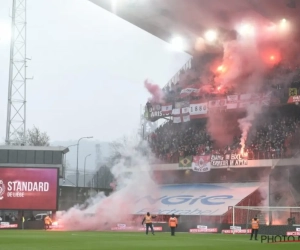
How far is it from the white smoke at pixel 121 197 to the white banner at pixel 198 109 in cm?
646

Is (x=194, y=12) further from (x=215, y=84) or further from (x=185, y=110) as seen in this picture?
(x=185, y=110)

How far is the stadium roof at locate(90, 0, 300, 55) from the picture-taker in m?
54.8

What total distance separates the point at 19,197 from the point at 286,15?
3177 cm

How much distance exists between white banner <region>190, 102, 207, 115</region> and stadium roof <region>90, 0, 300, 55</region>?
345 inches

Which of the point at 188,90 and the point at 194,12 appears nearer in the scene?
the point at 194,12

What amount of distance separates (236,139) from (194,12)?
13.8m

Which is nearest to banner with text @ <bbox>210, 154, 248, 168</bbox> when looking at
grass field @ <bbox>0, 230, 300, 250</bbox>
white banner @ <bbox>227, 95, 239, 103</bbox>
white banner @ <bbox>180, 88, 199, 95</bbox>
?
white banner @ <bbox>227, 95, 239, 103</bbox>

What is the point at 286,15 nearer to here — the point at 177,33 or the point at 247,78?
the point at 247,78

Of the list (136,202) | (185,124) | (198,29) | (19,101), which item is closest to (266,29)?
(198,29)

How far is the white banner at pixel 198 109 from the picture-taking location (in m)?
60.0

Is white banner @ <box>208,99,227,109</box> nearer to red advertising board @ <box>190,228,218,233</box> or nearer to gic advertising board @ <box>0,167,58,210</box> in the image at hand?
red advertising board @ <box>190,228,218,233</box>

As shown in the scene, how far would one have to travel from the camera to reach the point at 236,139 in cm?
5775

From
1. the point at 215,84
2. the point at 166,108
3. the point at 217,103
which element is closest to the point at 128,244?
the point at 217,103

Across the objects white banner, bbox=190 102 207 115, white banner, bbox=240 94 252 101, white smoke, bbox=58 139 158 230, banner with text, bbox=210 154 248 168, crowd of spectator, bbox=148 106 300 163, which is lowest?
white smoke, bbox=58 139 158 230
